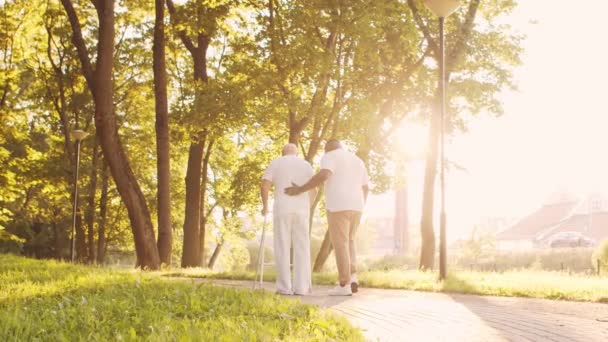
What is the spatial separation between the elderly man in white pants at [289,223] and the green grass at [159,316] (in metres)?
1.47

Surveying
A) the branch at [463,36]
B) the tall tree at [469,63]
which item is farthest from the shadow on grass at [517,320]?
the branch at [463,36]

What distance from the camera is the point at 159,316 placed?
6.12m

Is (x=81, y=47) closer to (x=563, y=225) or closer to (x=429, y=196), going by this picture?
(x=429, y=196)

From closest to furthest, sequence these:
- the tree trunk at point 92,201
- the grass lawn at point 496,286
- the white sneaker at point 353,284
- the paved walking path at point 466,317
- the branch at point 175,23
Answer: the paved walking path at point 466,317
the grass lawn at point 496,286
the white sneaker at point 353,284
the branch at point 175,23
the tree trunk at point 92,201

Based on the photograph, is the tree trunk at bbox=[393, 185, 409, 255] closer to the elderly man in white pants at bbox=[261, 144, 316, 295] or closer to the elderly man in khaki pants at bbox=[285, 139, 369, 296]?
the elderly man in khaki pants at bbox=[285, 139, 369, 296]

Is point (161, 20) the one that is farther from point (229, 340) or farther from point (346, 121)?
point (229, 340)

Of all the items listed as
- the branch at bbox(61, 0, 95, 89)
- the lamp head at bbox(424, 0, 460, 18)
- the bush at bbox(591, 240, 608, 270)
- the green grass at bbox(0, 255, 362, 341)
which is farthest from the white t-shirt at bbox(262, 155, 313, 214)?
the bush at bbox(591, 240, 608, 270)

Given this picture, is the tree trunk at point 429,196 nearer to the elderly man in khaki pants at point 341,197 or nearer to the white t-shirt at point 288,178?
the elderly man in khaki pants at point 341,197

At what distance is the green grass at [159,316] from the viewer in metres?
5.20

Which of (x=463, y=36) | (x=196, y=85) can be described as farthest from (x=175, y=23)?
(x=463, y=36)

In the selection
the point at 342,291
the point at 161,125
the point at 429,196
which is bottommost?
the point at 342,291

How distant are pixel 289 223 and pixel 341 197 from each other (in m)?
0.81

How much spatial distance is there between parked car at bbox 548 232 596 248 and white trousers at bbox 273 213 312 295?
1907 inches

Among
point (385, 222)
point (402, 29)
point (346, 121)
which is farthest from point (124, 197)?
point (385, 222)
